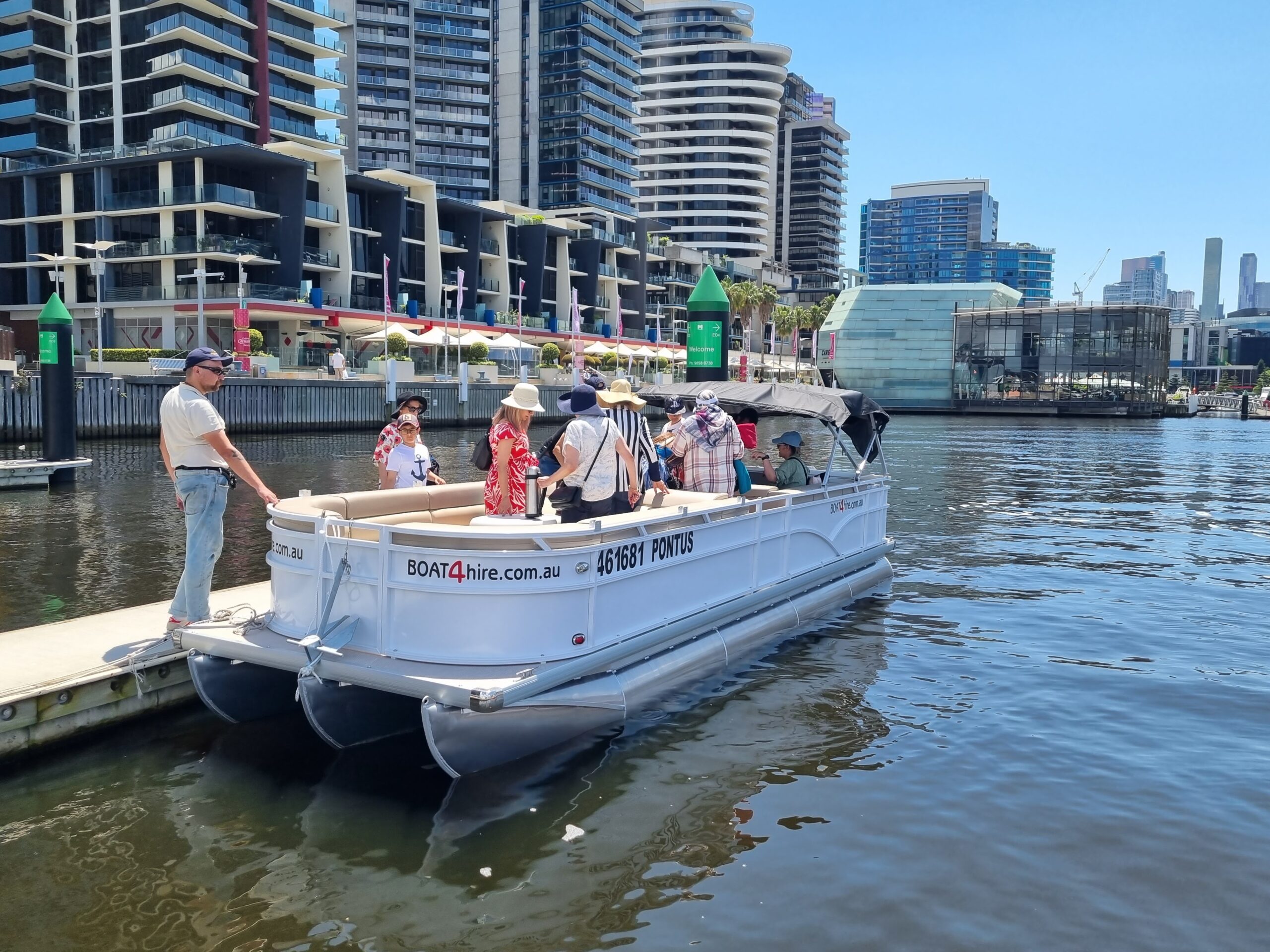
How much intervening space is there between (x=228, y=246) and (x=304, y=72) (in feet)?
83.6

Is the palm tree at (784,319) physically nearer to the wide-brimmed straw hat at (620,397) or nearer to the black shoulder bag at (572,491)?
the wide-brimmed straw hat at (620,397)

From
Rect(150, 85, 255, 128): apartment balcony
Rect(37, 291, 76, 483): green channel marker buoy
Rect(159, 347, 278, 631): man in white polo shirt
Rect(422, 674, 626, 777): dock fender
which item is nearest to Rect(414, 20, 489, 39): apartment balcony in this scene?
Rect(150, 85, 255, 128): apartment balcony

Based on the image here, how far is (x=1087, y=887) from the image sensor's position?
20.2ft

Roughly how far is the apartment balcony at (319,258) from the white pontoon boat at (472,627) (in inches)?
2301

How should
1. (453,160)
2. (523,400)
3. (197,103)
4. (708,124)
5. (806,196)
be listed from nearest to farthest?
(523,400) → (197,103) → (453,160) → (708,124) → (806,196)

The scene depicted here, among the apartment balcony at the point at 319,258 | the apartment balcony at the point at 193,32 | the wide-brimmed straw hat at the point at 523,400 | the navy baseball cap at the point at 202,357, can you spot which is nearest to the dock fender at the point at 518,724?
the wide-brimmed straw hat at the point at 523,400

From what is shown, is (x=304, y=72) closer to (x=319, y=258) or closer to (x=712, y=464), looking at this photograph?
(x=319, y=258)

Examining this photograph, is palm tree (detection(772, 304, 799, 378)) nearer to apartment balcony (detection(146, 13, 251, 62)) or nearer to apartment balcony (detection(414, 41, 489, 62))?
apartment balcony (detection(414, 41, 489, 62))

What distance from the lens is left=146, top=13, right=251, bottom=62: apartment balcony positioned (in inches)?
2625

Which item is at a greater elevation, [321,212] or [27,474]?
[321,212]

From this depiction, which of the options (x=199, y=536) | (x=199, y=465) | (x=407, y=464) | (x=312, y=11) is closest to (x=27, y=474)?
(x=407, y=464)

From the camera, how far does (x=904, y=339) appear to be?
4119 inches

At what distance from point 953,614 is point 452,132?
113 m

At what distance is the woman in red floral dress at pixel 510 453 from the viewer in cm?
838
